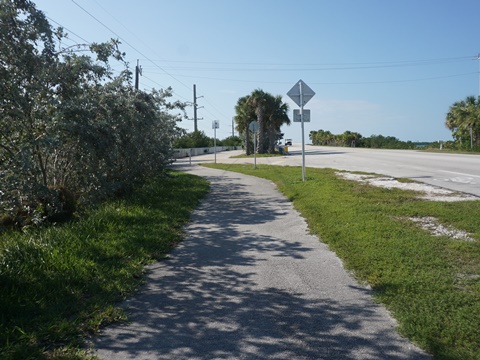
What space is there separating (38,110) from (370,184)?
31.7 ft

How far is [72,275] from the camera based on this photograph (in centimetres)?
504

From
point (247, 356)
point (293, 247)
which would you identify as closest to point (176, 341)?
point (247, 356)

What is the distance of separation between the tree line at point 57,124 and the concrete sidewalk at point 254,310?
106 inches

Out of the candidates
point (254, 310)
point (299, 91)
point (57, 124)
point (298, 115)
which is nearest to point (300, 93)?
point (299, 91)

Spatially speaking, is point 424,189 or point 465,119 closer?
point 424,189

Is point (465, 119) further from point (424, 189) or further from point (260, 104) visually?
point (424, 189)

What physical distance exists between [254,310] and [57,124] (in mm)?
5114

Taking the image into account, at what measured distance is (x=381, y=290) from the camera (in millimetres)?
4543

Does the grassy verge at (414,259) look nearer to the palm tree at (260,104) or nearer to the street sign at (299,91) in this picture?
the street sign at (299,91)

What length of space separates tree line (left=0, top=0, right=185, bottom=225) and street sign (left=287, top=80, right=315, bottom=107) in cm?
529

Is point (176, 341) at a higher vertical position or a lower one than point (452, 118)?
lower

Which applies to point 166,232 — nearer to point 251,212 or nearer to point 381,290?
point 251,212

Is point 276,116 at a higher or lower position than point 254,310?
higher

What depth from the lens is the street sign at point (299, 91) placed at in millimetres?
14828
